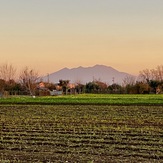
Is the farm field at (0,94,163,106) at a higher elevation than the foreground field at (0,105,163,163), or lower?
higher

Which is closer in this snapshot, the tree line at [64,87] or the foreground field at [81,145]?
the foreground field at [81,145]

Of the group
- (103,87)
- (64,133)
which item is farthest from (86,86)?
(64,133)

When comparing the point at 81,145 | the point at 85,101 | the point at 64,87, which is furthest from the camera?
the point at 64,87

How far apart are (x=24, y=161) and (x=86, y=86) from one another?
237ft

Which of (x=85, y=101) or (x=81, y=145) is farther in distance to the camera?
(x=85, y=101)

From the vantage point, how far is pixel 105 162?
810 centimetres

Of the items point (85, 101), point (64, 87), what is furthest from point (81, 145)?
point (64, 87)

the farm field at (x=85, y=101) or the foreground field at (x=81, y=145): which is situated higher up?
the farm field at (x=85, y=101)

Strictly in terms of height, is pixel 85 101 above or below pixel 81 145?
above

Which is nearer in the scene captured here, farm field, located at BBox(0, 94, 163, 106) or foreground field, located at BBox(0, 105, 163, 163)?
foreground field, located at BBox(0, 105, 163, 163)

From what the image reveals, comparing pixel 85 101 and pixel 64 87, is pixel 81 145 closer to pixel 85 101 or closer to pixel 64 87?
pixel 85 101

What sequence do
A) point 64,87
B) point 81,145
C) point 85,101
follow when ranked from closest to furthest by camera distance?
point 81,145 < point 85,101 < point 64,87

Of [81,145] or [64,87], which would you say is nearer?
[81,145]

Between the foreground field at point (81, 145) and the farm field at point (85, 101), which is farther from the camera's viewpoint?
the farm field at point (85, 101)
